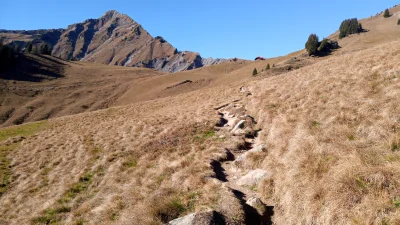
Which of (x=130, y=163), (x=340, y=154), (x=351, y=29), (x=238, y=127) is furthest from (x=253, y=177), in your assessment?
(x=351, y=29)

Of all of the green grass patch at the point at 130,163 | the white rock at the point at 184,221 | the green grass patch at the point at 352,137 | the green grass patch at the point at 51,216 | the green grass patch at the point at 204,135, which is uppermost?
the green grass patch at the point at 352,137

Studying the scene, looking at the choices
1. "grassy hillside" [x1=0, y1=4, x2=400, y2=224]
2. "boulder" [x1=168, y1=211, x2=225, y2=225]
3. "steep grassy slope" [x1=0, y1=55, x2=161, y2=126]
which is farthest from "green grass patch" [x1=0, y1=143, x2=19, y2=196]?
"steep grassy slope" [x1=0, y1=55, x2=161, y2=126]

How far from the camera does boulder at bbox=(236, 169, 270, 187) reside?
8484mm

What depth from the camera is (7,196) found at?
12984 millimetres

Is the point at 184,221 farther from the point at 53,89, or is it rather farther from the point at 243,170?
the point at 53,89

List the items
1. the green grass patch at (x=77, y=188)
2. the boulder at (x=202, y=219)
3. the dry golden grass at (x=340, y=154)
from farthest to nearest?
the green grass patch at (x=77, y=188) → the boulder at (x=202, y=219) → the dry golden grass at (x=340, y=154)

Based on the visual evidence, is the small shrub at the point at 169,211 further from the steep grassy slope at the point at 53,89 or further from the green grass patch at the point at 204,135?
the steep grassy slope at the point at 53,89

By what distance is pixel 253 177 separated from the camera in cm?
875

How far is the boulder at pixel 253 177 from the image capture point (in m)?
8.48

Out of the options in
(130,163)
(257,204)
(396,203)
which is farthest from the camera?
(130,163)

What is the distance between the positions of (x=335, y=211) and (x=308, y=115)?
7.51 metres

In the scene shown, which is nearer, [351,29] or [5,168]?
[5,168]

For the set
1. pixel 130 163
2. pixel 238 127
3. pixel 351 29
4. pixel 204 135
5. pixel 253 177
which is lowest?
pixel 253 177

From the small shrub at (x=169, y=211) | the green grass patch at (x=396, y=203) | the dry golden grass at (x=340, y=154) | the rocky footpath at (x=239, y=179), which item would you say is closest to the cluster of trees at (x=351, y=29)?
the dry golden grass at (x=340, y=154)
